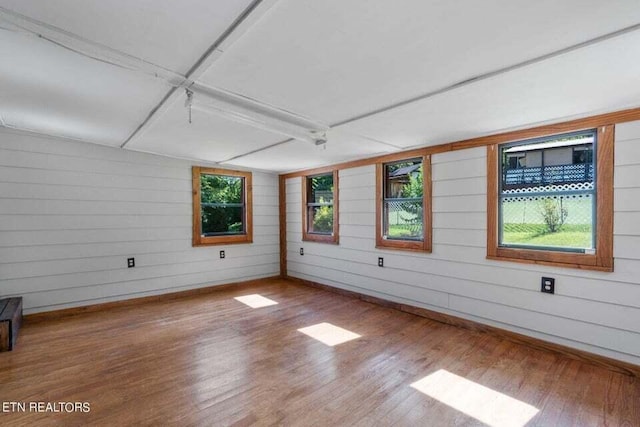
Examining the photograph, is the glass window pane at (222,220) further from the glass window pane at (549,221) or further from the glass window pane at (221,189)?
the glass window pane at (549,221)

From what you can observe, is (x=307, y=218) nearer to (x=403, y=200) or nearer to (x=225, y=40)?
(x=403, y=200)

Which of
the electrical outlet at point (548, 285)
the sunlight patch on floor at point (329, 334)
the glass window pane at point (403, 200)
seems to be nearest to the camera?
the electrical outlet at point (548, 285)

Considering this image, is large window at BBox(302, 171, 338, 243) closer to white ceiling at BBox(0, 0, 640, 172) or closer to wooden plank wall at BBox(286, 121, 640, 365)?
wooden plank wall at BBox(286, 121, 640, 365)

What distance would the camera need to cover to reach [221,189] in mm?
5230

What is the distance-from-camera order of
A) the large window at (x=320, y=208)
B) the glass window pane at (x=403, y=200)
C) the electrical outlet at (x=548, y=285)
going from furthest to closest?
the large window at (x=320, y=208)
the glass window pane at (x=403, y=200)
the electrical outlet at (x=548, y=285)

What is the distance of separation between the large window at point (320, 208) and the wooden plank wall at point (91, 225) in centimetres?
162

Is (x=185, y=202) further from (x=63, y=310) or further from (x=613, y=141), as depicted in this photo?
(x=613, y=141)

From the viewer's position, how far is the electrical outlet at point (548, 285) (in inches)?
109

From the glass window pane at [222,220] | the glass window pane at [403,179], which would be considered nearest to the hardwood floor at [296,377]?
the glass window pane at [403,179]

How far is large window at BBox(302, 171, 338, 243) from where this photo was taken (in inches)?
195

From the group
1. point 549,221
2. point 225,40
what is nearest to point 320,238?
point 549,221

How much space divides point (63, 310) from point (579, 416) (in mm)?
5140

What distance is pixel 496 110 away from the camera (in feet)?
8.11

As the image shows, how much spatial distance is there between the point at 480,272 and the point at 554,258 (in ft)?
2.24
